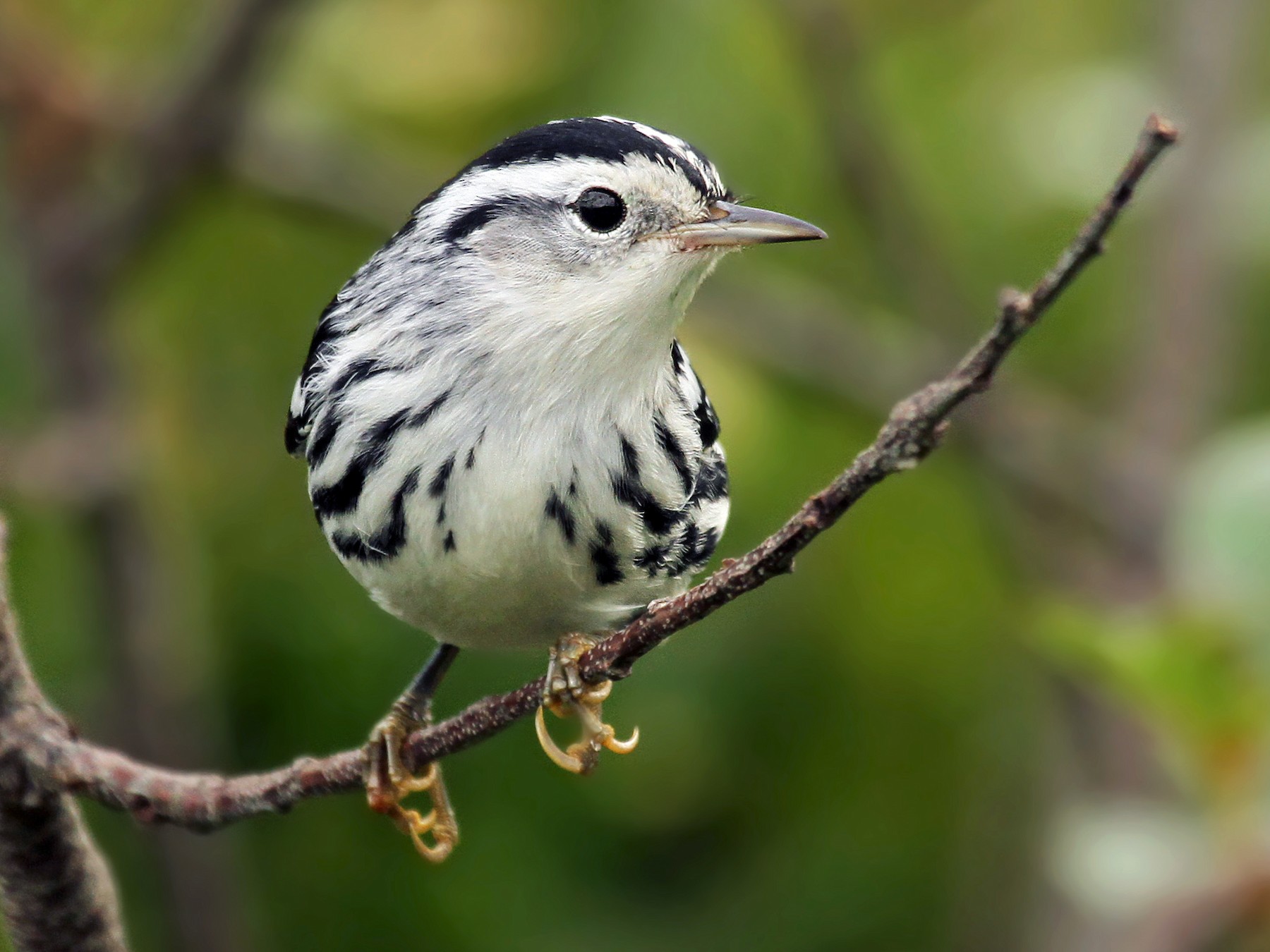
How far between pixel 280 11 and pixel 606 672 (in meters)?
2.81

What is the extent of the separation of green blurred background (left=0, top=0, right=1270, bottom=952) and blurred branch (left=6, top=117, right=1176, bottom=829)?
167cm

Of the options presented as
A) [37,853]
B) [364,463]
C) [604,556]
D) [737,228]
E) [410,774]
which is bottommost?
[37,853]

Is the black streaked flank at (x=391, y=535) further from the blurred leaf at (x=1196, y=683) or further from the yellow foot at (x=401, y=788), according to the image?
the blurred leaf at (x=1196, y=683)

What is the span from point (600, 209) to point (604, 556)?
59cm

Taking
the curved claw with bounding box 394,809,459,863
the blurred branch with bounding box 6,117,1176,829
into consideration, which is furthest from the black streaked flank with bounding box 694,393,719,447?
the curved claw with bounding box 394,809,459,863

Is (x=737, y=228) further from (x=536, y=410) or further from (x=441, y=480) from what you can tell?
(x=441, y=480)

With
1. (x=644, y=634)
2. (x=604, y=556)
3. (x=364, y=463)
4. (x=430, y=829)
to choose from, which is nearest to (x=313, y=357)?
(x=364, y=463)

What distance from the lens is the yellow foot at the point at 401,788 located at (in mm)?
2789

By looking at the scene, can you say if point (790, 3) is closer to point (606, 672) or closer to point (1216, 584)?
point (1216, 584)

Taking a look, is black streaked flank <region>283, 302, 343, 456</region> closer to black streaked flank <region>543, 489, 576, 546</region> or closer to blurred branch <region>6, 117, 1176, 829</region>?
black streaked flank <region>543, 489, 576, 546</region>

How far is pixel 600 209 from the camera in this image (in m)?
2.89

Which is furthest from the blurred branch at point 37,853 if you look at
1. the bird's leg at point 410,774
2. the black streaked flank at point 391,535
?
the black streaked flank at point 391,535

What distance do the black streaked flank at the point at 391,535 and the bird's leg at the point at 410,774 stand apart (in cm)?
30

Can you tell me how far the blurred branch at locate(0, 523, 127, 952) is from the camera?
7.65ft
